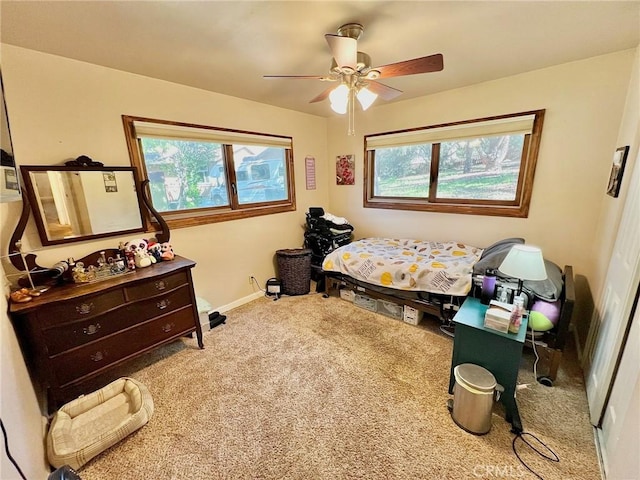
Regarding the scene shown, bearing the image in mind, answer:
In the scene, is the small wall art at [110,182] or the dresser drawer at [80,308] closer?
the dresser drawer at [80,308]

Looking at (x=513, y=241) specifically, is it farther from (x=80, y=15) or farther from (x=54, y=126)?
(x=54, y=126)

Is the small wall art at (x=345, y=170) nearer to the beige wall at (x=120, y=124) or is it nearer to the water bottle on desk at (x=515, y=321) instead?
the beige wall at (x=120, y=124)

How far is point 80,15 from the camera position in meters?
1.35

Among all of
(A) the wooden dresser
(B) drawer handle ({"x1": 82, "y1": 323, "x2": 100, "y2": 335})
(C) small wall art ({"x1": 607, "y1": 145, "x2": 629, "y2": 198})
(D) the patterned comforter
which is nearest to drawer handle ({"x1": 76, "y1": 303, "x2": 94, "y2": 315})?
(A) the wooden dresser

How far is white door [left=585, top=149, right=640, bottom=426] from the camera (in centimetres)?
138

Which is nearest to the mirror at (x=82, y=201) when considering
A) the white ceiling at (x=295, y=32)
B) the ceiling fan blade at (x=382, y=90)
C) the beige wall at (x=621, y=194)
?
the white ceiling at (x=295, y=32)

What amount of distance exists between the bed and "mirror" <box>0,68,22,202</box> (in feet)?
8.21

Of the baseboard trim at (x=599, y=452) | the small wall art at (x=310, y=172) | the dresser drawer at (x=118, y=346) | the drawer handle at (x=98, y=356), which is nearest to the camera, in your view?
the baseboard trim at (x=599, y=452)

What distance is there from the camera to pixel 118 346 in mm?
1853

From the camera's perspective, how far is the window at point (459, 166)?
256 cm

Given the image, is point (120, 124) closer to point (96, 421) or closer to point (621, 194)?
point (96, 421)

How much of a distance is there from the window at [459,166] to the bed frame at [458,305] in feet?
3.08

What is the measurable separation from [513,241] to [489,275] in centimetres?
73

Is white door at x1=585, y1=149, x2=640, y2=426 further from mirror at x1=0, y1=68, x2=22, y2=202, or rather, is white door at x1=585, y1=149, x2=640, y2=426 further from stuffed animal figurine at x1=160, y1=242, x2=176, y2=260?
stuffed animal figurine at x1=160, y1=242, x2=176, y2=260
